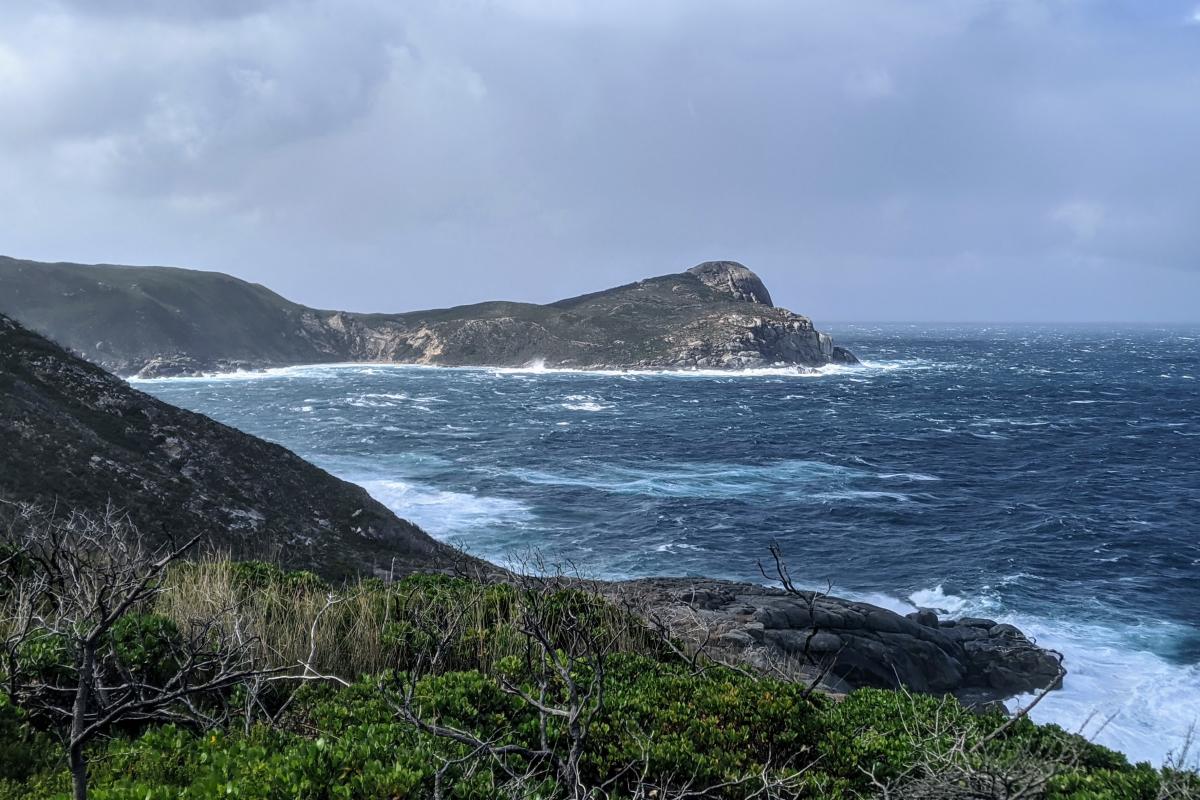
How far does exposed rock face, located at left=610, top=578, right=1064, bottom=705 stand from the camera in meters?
17.2

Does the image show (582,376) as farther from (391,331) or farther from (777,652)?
(777,652)

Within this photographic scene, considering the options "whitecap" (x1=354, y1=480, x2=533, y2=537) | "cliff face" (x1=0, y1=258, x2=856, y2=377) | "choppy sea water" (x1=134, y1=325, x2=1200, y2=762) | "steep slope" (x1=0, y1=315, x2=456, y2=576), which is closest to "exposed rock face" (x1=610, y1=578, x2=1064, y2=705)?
"choppy sea water" (x1=134, y1=325, x2=1200, y2=762)

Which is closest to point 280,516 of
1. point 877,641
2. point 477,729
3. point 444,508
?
point 444,508

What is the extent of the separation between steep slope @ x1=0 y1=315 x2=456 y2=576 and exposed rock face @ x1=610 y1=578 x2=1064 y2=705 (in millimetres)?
7949

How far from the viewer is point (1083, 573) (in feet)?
91.2

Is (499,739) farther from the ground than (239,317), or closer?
closer

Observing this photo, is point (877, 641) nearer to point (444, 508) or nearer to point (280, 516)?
point (280, 516)

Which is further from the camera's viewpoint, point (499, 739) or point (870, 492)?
point (870, 492)

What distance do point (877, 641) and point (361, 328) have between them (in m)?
165

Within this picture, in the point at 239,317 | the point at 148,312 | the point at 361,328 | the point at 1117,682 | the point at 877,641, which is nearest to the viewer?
the point at 877,641

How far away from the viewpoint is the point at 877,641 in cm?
1870

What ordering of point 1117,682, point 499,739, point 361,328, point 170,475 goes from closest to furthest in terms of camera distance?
1. point 499,739
2. point 1117,682
3. point 170,475
4. point 361,328

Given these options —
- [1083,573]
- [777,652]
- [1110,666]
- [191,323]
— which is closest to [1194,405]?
[1083,573]

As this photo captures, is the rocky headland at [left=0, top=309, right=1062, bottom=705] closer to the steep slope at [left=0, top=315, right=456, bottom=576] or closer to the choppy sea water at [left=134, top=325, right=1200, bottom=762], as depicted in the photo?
the steep slope at [left=0, top=315, right=456, bottom=576]
